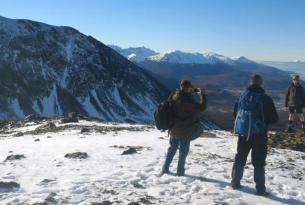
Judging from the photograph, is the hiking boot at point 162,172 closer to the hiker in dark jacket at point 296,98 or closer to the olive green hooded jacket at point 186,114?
the olive green hooded jacket at point 186,114

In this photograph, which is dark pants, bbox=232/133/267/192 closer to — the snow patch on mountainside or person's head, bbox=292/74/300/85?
person's head, bbox=292/74/300/85

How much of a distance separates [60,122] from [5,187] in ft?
81.0

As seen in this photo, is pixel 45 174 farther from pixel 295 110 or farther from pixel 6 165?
pixel 295 110

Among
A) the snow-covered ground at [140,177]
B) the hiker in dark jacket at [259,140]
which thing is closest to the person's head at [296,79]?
the snow-covered ground at [140,177]

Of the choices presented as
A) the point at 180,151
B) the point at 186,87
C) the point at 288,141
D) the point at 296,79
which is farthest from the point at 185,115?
the point at 296,79

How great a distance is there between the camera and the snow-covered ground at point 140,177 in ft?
40.1

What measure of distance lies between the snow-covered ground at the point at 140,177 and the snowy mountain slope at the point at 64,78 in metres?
94.8

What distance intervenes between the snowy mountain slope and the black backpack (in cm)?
10039

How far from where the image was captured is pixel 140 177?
14.5 metres

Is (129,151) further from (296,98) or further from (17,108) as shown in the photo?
(17,108)

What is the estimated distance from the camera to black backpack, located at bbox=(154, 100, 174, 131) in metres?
13.9

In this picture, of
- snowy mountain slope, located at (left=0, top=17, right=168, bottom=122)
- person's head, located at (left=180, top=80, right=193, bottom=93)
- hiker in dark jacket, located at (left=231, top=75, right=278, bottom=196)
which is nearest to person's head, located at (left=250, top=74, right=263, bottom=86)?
hiker in dark jacket, located at (left=231, top=75, right=278, bottom=196)

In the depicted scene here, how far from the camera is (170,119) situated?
45.8 ft

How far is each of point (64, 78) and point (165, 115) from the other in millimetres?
123830
